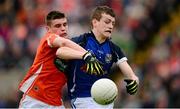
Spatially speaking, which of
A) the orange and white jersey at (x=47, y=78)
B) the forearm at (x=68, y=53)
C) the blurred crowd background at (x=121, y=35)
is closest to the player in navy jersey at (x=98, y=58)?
the orange and white jersey at (x=47, y=78)

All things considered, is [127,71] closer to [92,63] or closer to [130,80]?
[130,80]

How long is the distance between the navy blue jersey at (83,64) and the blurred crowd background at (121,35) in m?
6.36

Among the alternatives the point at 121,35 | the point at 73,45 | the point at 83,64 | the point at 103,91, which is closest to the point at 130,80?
the point at 83,64

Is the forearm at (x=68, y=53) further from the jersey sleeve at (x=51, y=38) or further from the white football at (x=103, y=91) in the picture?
the white football at (x=103, y=91)

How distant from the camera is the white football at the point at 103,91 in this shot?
34.6ft

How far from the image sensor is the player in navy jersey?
11172 mm

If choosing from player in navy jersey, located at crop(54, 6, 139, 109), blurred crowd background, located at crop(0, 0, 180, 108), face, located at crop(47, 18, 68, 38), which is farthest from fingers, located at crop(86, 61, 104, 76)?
blurred crowd background, located at crop(0, 0, 180, 108)

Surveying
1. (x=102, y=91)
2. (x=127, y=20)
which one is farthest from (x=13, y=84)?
(x=102, y=91)

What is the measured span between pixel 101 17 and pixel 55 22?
2.32ft

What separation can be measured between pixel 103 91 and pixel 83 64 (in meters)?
0.77

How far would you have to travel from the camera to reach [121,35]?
64.3 feet

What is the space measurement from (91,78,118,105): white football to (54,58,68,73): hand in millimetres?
720

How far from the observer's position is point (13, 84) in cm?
1938

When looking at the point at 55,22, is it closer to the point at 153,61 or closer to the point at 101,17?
the point at 101,17
